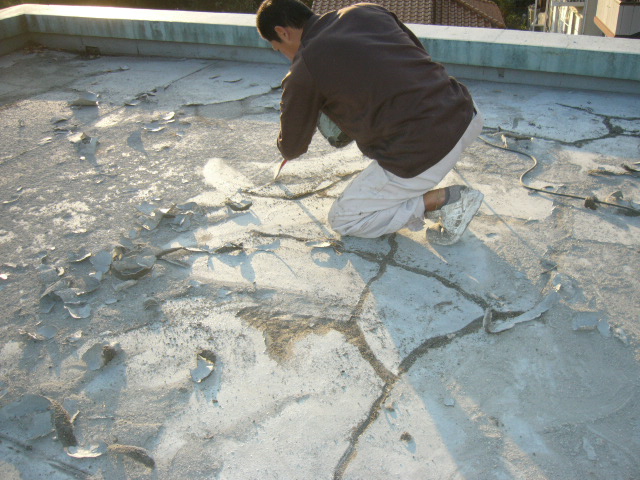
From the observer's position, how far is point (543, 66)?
4.17m

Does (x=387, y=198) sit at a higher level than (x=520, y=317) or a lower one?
higher

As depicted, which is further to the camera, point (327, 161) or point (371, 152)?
point (327, 161)

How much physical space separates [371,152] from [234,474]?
1.42 meters

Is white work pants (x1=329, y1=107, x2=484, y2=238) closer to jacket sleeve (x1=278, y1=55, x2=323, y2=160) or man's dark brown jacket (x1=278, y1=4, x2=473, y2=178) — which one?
man's dark brown jacket (x1=278, y1=4, x2=473, y2=178)

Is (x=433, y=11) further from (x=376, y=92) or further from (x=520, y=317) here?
(x=520, y=317)

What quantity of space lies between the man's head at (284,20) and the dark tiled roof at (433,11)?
14.6m

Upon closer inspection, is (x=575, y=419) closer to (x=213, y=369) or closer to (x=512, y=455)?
(x=512, y=455)

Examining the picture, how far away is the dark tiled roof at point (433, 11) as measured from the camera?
1647 cm

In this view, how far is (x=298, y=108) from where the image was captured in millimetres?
2414

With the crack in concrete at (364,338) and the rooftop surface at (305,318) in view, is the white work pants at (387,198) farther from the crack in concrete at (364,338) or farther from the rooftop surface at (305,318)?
the crack in concrete at (364,338)

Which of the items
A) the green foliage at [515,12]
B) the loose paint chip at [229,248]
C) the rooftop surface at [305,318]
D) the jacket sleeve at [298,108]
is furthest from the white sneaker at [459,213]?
the green foliage at [515,12]

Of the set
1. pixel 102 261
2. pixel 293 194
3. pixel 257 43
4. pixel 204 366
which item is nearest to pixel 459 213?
pixel 293 194

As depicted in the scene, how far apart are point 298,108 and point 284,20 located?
1.19ft

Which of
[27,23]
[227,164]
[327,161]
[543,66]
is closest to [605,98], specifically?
[543,66]
